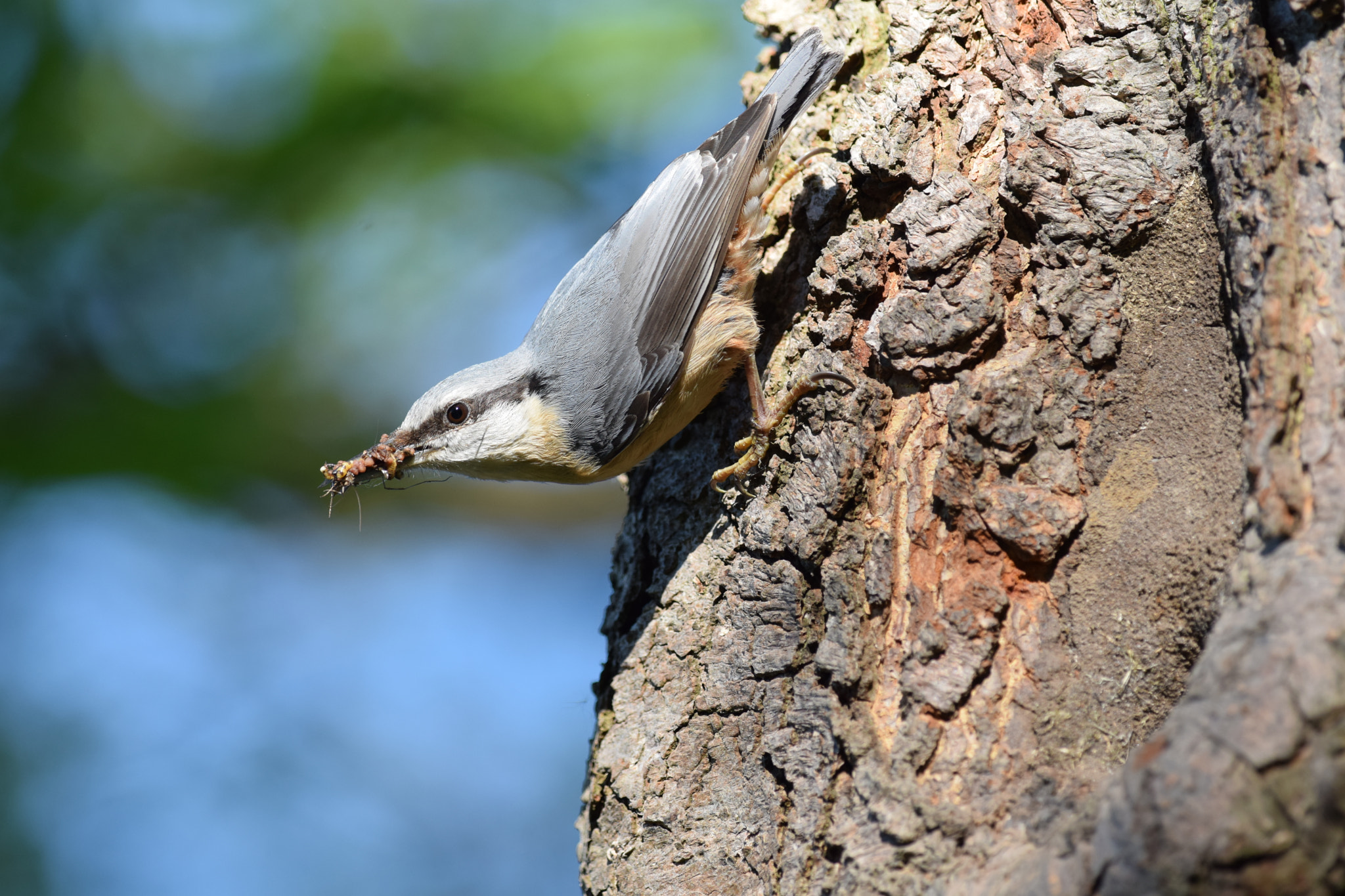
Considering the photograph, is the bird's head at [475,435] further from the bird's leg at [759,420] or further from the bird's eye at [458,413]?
the bird's leg at [759,420]

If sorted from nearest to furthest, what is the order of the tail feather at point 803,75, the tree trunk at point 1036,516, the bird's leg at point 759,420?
1. the tree trunk at point 1036,516
2. the bird's leg at point 759,420
3. the tail feather at point 803,75

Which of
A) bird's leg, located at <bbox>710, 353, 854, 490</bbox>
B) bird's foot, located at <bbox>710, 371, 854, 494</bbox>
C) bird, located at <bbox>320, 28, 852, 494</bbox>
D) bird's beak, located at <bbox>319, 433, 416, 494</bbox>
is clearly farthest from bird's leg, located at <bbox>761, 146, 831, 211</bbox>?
bird's beak, located at <bbox>319, 433, 416, 494</bbox>

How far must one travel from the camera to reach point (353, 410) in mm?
3895

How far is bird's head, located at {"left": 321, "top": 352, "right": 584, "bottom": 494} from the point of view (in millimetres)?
2666

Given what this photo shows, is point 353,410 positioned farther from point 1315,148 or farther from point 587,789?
point 1315,148

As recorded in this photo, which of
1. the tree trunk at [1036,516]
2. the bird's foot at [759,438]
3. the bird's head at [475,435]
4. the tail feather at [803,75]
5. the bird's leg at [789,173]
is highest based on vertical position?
the tail feather at [803,75]

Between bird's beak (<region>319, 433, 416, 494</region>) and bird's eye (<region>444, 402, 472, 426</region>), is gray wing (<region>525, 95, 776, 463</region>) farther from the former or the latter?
bird's beak (<region>319, 433, 416, 494</region>)

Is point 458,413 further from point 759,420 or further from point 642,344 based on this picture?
point 759,420

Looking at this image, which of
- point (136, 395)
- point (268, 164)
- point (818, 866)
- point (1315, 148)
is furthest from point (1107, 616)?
point (136, 395)

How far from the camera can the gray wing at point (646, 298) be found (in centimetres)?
264

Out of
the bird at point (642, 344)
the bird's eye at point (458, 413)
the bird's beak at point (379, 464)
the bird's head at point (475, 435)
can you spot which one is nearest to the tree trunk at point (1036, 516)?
the bird at point (642, 344)

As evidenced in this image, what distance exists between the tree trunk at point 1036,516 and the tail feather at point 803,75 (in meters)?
0.13

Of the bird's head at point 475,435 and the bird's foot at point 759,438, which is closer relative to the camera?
the bird's foot at point 759,438

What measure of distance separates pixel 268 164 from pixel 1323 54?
3.09 meters
